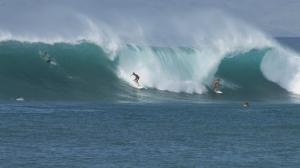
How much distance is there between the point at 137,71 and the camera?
38.6 m

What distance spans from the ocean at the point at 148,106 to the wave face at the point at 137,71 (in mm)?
38

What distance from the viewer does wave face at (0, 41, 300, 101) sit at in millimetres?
34406

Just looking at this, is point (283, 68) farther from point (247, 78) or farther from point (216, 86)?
point (216, 86)

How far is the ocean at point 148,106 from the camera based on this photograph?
21.6 meters

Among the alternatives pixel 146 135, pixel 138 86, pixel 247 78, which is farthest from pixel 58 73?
pixel 146 135

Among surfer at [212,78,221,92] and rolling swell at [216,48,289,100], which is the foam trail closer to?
rolling swell at [216,48,289,100]

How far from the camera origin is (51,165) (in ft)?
66.0

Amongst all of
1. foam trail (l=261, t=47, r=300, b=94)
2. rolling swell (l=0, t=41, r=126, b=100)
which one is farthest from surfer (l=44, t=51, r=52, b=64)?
foam trail (l=261, t=47, r=300, b=94)

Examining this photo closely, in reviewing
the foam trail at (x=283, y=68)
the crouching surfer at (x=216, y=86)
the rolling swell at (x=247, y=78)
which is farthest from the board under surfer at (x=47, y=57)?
the foam trail at (x=283, y=68)

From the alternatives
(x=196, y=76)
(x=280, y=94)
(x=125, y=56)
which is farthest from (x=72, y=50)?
(x=280, y=94)

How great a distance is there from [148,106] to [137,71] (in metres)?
8.09

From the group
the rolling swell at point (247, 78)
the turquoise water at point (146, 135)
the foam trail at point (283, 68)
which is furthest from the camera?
the foam trail at point (283, 68)

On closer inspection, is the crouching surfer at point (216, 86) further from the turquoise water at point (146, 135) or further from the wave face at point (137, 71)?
the turquoise water at point (146, 135)

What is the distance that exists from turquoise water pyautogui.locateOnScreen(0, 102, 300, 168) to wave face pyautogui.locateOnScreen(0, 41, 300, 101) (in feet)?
11.9
